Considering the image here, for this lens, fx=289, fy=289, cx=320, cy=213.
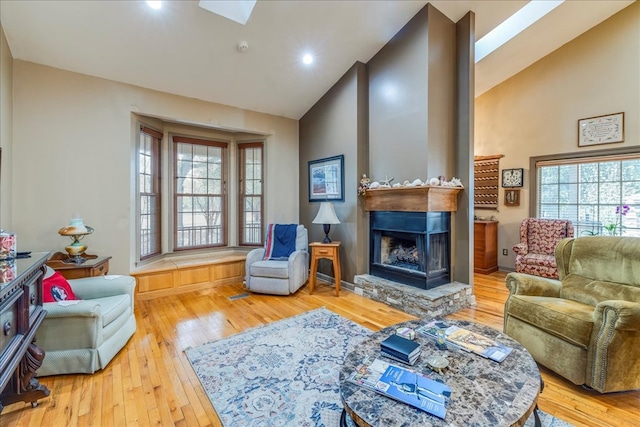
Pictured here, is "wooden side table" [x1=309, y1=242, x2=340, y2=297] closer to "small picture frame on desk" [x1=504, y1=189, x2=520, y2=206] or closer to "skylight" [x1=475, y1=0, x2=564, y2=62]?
"small picture frame on desk" [x1=504, y1=189, x2=520, y2=206]

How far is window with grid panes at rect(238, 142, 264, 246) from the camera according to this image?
5.14m

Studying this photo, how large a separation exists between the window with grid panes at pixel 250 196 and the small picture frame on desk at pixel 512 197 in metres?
4.39

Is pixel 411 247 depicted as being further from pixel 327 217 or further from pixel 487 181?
pixel 487 181

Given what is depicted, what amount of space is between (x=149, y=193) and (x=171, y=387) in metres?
3.07

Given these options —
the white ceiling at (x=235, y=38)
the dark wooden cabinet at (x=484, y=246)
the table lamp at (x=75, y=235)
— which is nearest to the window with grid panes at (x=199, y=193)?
the white ceiling at (x=235, y=38)

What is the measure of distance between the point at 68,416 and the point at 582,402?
321cm

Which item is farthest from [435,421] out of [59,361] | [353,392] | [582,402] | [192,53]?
[192,53]

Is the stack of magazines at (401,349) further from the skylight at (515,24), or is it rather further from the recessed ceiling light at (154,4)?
the skylight at (515,24)

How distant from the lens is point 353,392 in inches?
50.7

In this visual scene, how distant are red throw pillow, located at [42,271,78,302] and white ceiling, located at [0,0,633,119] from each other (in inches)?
96.6

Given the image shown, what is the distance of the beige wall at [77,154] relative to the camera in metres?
3.16

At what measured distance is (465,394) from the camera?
127 cm

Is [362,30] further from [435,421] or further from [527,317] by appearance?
[435,421]

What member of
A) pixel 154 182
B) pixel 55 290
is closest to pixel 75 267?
pixel 55 290
